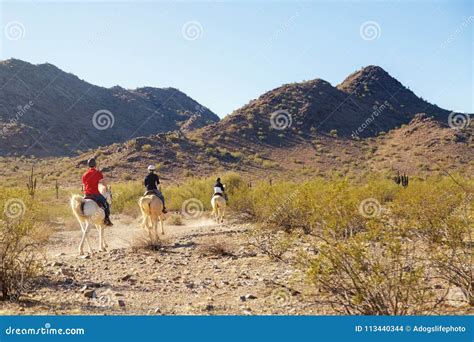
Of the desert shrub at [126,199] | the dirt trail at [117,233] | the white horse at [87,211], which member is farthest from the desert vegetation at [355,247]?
the desert shrub at [126,199]

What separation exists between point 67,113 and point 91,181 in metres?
69.9

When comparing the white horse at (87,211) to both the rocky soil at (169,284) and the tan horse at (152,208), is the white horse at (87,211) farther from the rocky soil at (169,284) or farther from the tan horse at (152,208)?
the tan horse at (152,208)

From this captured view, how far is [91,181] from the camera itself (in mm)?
11672

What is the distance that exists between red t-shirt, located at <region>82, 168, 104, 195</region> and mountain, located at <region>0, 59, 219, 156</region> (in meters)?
54.4

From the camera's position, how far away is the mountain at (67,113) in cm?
6575

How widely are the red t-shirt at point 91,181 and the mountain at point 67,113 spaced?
5437cm

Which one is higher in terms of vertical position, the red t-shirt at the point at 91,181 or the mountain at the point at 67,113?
the mountain at the point at 67,113

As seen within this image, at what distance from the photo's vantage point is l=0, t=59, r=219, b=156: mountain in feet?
216

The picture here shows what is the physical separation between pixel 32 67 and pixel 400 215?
284 ft

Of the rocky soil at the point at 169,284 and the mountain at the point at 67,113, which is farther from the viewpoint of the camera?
the mountain at the point at 67,113

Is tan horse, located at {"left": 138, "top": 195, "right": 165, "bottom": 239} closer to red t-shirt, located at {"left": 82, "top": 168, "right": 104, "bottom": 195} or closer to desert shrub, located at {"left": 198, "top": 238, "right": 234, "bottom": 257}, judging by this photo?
red t-shirt, located at {"left": 82, "top": 168, "right": 104, "bottom": 195}

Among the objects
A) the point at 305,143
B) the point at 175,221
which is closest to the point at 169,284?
the point at 175,221

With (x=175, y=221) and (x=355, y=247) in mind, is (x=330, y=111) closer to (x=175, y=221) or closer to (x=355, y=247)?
(x=175, y=221)

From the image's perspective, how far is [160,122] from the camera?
9038 centimetres
